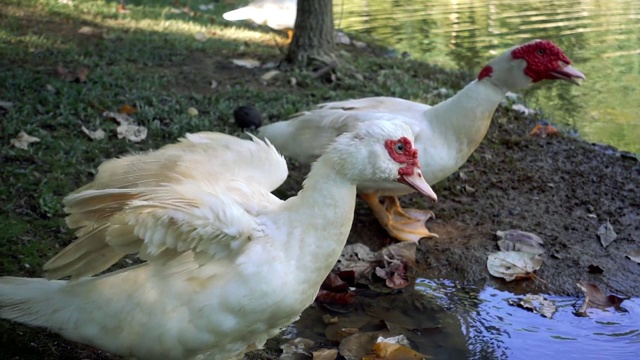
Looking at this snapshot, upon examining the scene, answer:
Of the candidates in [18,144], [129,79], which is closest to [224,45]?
[129,79]

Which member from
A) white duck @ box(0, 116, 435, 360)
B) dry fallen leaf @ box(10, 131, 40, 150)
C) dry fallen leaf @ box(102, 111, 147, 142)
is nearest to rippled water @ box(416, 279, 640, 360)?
white duck @ box(0, 116, 435, 360)

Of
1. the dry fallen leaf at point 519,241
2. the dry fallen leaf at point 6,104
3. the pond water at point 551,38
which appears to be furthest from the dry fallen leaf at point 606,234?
→ the dry fallen leaf at point 6,104

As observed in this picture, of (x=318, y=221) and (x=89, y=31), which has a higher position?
(x=89, y=31)

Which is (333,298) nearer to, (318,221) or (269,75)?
(318,221)

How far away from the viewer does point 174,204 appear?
8.67 ft

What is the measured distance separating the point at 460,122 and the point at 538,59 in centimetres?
65

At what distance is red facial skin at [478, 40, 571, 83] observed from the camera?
4.62 metres

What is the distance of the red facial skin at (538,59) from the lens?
4.62m

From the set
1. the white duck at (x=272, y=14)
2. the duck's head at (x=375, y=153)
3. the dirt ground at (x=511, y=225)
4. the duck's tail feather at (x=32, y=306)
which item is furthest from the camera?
the white duck at (x=272, y=14)

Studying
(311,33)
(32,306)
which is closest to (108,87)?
(311,33)

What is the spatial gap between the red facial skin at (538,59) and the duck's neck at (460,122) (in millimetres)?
166

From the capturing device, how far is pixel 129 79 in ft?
20.4

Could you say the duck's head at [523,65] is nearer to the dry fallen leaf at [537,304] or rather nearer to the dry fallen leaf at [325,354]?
the dry fallen leaf at [537,304]

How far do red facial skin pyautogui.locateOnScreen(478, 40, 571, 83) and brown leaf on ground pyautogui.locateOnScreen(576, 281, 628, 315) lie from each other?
1363 millimetres
